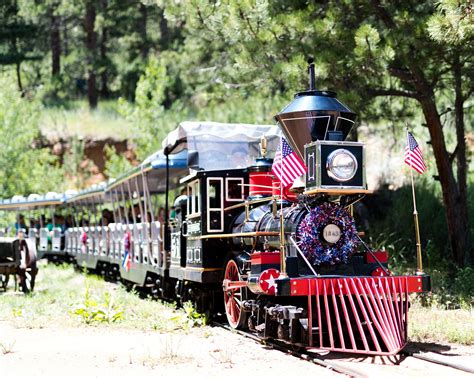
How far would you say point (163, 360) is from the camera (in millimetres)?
7617

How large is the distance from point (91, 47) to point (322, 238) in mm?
33083

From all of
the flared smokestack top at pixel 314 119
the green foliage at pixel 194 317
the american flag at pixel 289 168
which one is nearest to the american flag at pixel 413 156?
the flared smokestack top at pixel 314 119

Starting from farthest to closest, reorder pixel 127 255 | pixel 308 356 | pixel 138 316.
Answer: pixel 127 255, pixel 138 316, pixel 308 356

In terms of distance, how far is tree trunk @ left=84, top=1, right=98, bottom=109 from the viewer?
3756 centimetres

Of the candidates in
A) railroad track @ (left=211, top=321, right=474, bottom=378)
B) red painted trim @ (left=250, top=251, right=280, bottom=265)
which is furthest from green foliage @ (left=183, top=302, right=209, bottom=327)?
red painted trim @ (left=250, top=251, right=280, bottom=265)

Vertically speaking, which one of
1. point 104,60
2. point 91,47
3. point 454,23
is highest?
point 91,47

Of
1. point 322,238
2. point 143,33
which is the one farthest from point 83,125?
point 322,238

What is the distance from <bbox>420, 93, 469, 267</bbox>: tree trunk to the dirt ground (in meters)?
6.41

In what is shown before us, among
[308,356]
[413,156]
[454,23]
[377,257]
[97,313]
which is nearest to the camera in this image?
[308,356]

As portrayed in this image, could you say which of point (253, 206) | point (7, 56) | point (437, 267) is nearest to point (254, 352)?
point (253, 206)

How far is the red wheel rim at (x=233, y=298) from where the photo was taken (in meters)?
10.1

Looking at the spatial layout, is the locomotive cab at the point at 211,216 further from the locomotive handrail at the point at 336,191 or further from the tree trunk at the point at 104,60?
the tree trunk at the point at 104,60

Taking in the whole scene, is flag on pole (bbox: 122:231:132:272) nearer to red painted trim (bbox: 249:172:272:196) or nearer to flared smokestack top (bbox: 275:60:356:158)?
red painted trim (bbox: 249:172:272:196)

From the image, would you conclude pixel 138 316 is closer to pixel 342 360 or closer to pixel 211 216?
pixel 211 216
